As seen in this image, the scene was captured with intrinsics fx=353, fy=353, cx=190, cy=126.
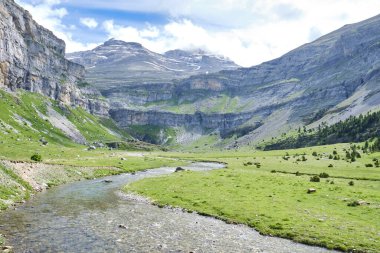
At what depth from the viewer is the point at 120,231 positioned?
36.9m

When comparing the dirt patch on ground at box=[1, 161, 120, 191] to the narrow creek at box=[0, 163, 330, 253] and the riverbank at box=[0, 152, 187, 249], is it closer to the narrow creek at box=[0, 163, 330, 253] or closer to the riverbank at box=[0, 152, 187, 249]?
the riverbank at box=[0, 152, 187, 249]

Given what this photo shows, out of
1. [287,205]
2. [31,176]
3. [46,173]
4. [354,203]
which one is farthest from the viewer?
[46,173]

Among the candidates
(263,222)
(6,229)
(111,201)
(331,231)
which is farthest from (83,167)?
(331,231)

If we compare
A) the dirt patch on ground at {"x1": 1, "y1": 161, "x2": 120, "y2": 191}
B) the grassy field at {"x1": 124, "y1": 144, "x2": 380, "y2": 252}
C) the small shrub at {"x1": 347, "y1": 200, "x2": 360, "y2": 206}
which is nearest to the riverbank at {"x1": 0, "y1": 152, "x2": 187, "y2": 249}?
the dirt patch on ground at {"x1": 1, "y1": 161, "x2": 120, "y2": 191}

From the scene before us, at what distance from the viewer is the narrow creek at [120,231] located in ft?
105

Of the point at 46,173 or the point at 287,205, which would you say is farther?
the point at 46,173

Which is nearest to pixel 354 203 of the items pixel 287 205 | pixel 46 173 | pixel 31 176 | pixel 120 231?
pixel 287 205

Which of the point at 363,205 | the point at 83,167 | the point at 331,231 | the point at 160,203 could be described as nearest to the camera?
the point at 331,231

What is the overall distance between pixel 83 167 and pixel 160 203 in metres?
46.0

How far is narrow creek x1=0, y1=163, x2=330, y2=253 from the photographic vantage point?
32000 mm

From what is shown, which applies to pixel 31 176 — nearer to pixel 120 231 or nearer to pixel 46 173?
pixel 46 173

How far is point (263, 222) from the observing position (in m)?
40.0

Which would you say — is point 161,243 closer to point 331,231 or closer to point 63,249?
point 63,249

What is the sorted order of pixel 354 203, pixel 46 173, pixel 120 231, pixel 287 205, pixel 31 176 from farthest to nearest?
pixel 46 173
pixel 31 176
pixel 287 205
pixel 354 203
pixel 120 231
